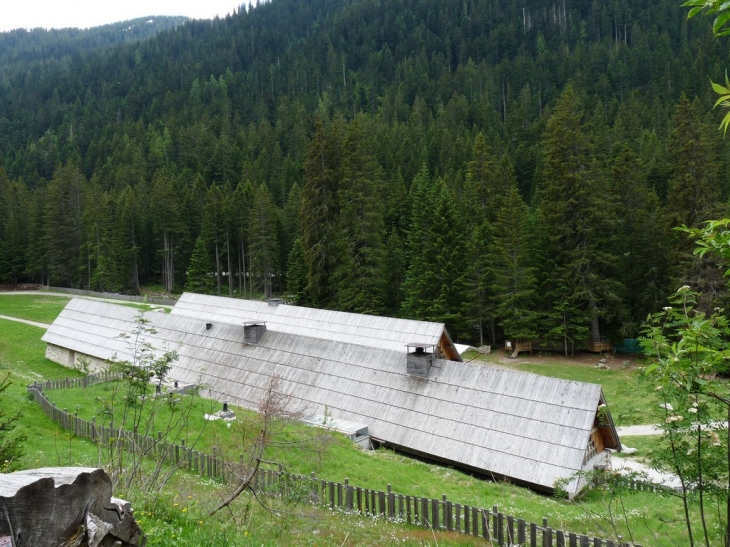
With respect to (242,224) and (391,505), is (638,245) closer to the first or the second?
(391,505)

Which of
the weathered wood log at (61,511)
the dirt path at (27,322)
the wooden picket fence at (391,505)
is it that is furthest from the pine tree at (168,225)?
the weathered wood log at (61,511)

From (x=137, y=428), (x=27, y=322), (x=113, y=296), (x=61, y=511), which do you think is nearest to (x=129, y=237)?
(x=113, y=296)

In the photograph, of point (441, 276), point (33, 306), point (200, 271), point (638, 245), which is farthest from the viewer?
point (200, 271)

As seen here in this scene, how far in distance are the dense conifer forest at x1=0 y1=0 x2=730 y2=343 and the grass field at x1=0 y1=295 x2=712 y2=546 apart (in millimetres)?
17005

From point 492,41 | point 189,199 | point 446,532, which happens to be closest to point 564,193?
point 446,532

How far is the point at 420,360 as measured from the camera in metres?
21.8

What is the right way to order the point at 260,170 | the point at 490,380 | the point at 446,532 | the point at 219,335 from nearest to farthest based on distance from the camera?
the point at 446,532
the point at 490,380
the point at 219,335
the point at 260,170

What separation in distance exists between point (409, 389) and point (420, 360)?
1255 millimetres

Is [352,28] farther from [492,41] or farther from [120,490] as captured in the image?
[120,490]

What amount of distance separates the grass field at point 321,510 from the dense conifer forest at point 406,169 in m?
17.0

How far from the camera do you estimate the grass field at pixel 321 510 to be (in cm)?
770

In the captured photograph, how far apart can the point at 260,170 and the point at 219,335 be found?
57213 millimetres

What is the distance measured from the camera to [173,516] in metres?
7.62

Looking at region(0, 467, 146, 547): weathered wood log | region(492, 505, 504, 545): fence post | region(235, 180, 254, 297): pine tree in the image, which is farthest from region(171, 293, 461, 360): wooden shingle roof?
region(0, 467, 146, 547): weathered wood log
